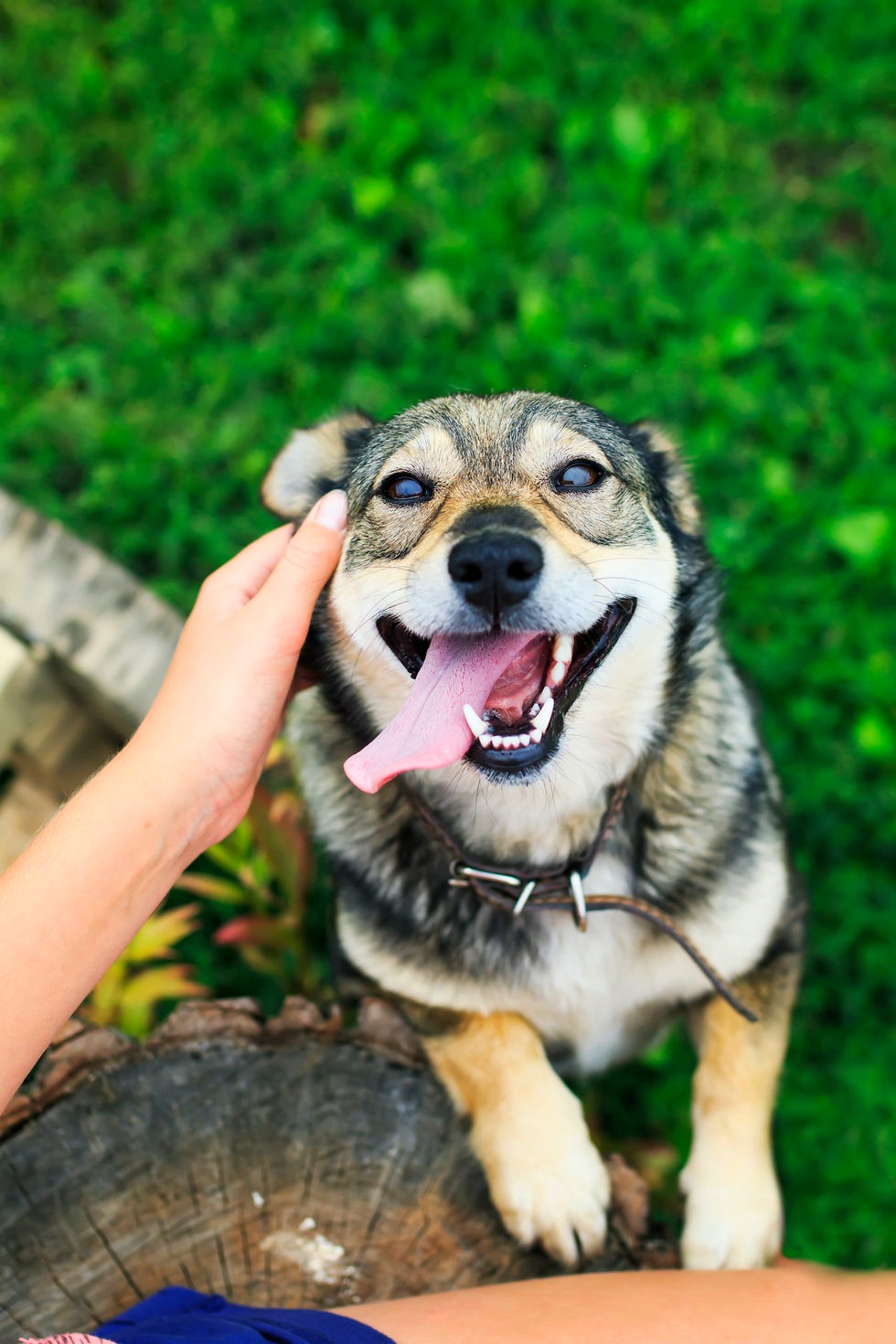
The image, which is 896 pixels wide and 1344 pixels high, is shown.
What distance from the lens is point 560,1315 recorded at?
1844 mm

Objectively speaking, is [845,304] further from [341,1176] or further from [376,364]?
[341,1176]

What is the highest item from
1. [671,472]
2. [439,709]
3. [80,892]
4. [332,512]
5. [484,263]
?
[484,263]

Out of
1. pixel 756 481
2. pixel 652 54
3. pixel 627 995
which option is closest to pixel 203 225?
pixel 652 54

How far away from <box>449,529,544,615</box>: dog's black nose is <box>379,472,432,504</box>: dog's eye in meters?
0.34

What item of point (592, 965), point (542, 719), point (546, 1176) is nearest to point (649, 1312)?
point (546, 1176)

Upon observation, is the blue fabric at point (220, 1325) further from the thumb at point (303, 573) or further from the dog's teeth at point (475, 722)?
the thumb at point (303, 573)

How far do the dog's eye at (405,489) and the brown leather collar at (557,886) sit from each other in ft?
2.10

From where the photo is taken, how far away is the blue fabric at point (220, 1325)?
5.49ft

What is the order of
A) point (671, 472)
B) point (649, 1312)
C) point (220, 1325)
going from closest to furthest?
point (220, 1325) < point (649, 1312) < point (671, 472)

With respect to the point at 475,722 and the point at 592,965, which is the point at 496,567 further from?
the point at 592,965

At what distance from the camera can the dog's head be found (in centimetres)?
196

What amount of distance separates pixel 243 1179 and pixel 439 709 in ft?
3.63

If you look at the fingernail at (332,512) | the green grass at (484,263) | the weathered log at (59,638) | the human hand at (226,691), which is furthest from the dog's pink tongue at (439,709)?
the green grass at (484,263)

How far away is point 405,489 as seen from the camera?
2.29 metres
